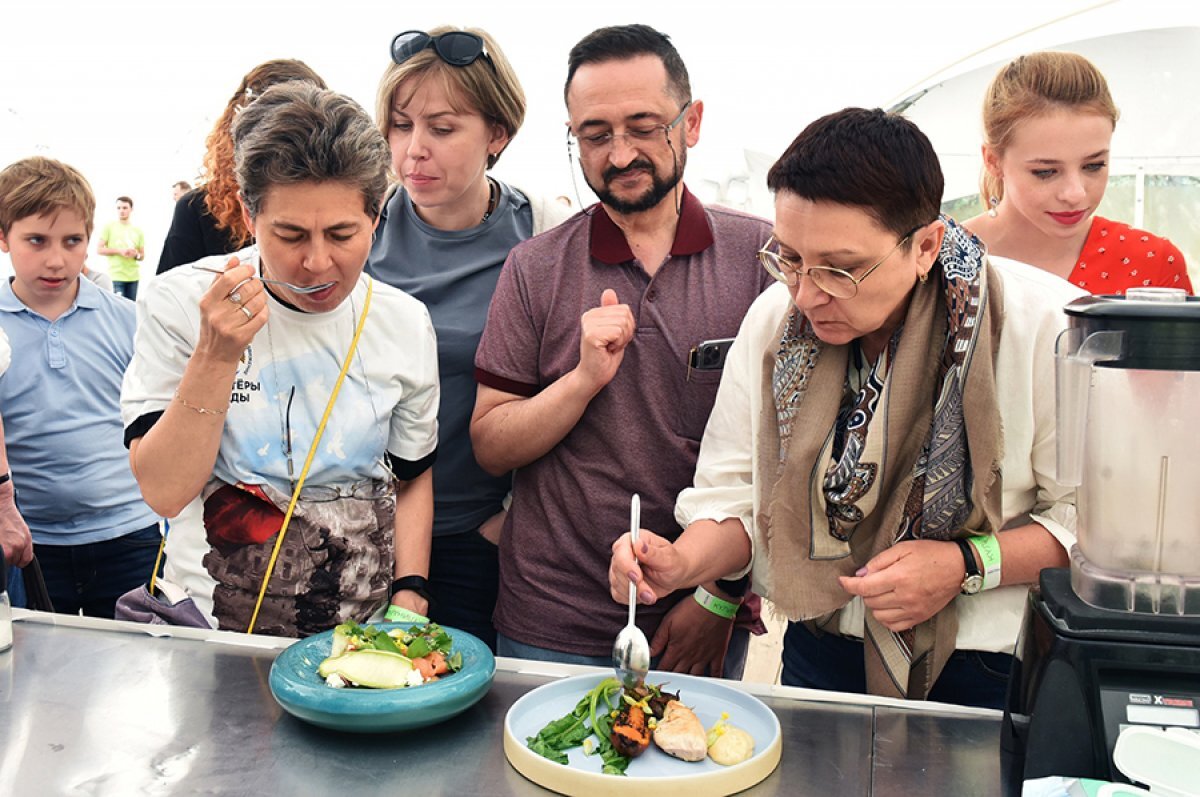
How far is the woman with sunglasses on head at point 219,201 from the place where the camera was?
2.21m

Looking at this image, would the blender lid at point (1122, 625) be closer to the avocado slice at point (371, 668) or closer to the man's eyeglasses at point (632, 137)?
the avocado slice at point (371, 668)

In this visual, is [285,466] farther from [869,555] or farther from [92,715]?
[869,555]

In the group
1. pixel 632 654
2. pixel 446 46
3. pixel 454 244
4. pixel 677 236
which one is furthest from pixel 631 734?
pixel 446 46

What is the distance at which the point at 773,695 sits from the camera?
4.30 feet

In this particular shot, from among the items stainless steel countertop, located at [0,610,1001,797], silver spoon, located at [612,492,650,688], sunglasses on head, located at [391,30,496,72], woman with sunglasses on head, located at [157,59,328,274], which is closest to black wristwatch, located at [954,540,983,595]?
stainless steel countertop, located at [0,610,1001,797]

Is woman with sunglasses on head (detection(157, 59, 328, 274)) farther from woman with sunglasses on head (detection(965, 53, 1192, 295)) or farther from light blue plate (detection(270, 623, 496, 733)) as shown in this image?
woman with sunglasses on head (detection(965, 53, 1192, 295))

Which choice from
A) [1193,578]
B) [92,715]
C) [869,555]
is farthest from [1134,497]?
[92,715]

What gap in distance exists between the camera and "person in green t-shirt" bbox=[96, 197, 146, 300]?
35.3ft

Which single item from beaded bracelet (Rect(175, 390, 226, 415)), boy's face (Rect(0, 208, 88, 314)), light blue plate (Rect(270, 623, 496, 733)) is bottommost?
light blue plate (Rect(270, 623, 496, 733))

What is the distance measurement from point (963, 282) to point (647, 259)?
0.61m

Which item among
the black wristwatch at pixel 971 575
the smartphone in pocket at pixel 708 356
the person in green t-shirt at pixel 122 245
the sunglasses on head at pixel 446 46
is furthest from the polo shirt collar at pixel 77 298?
the person in green t-shirt at pixel 122 245

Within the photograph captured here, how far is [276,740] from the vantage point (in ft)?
3.84

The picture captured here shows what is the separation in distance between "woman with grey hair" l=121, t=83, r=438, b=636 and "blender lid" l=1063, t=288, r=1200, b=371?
0.99 m

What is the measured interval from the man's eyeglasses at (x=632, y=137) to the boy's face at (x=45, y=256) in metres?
1.57
